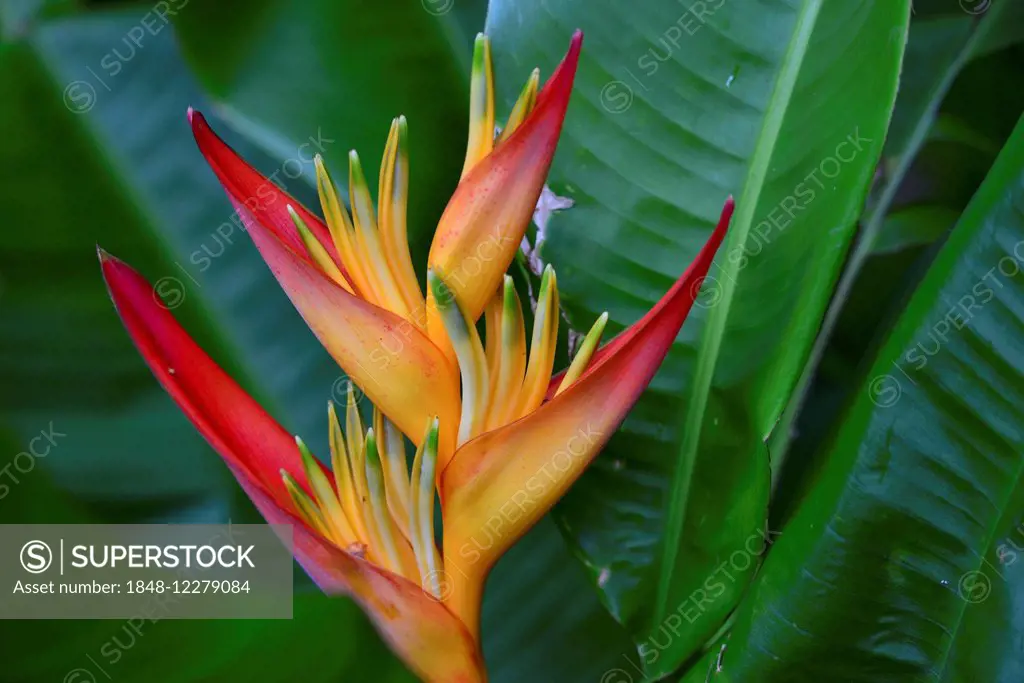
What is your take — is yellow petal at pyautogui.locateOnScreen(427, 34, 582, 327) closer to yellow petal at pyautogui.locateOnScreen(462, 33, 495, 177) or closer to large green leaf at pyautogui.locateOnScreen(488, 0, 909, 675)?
yellow petal at pyautogui.locateOnScreen(462, 33, 495, 177)

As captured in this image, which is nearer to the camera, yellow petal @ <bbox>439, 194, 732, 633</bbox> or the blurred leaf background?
yellow petal @ <bbox>439, 194, 732, 633</bbox>

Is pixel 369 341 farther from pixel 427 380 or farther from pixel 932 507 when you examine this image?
pixel 932 507

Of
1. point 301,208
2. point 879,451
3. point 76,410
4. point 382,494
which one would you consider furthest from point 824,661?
point 76,410

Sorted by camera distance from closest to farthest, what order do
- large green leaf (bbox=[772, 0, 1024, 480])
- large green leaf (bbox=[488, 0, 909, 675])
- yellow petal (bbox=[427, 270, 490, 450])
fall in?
yellow petal (bbox=[427, 270, 490, 450]) → large green leaf (bbox=[488, 0, 909, 675]) → large green leaf (bbox=[772, 0, 1024, 480])

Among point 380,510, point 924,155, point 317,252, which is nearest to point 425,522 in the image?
point 380,510

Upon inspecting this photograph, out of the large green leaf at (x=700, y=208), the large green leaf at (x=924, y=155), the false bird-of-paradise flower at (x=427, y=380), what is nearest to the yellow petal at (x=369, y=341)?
the false bird-of-paradise flower at (x=427, y=380)

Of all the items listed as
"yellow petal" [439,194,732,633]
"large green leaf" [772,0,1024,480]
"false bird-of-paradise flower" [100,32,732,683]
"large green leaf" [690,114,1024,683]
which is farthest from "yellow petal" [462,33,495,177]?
"large green leaf" [772,0,1024,480]

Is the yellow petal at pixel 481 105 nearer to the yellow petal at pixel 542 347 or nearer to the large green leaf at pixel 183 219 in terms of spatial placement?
the yellow petal at pixel 542 347
